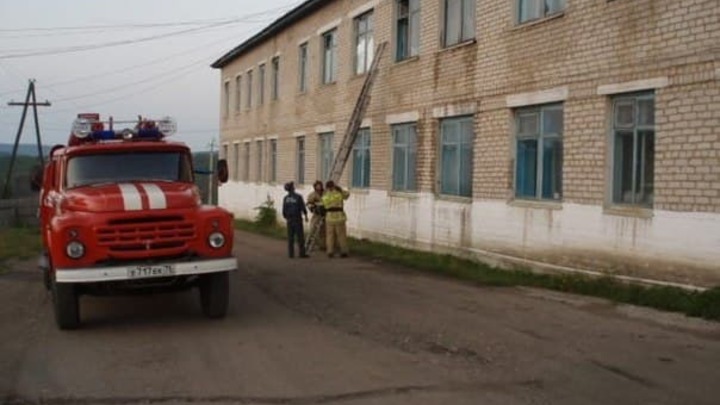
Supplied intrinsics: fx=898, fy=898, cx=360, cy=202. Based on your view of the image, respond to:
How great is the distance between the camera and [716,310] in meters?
10.6

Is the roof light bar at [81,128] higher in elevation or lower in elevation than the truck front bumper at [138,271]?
higher

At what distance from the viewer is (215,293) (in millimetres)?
10594

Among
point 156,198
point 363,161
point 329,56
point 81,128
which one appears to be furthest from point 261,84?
point 156,198

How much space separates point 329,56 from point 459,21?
9.79 meters

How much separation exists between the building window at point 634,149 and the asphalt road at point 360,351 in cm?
180

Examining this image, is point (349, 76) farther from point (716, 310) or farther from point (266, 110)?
point (716, 310)

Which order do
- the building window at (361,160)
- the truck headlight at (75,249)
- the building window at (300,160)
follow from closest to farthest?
the truck headlight at (75,249)
the building window at (361,160)
the building window at (300,160)

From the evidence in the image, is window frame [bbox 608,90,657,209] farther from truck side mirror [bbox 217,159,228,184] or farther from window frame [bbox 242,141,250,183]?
window frame [bbox 242,141,250,183]

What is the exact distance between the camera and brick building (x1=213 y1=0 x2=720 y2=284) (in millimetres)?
11820

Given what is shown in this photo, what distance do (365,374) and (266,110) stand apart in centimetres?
2833

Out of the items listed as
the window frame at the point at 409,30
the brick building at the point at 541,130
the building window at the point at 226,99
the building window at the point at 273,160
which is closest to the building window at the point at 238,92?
the building window at the point at 226,99

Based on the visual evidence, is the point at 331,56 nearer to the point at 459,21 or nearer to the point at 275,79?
the point at 275,79

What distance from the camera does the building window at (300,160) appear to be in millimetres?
30134

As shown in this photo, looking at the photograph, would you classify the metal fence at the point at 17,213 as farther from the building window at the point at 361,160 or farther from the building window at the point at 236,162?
the building window at the point at 361,160
